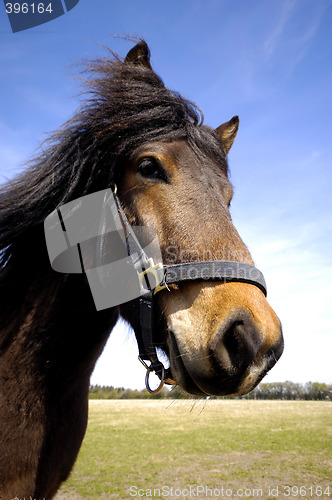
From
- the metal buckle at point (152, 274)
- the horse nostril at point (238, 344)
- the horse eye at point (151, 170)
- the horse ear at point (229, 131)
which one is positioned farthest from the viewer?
the horse ear at point (229, 131)

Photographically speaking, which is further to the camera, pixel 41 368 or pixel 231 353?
pixel 41 368

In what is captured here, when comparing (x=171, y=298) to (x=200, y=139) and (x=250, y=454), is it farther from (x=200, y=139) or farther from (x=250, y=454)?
(x=250, y=454)

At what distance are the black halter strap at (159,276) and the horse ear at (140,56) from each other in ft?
4.92

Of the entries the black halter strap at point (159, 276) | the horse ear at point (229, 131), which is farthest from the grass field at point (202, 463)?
the horse ear at point (229, 131)

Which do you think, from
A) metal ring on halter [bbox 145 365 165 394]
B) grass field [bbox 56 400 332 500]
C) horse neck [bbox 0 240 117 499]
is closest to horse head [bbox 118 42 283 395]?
metal ring on halter [bbox 145 365 165 394]

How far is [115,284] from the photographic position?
94.0 inches

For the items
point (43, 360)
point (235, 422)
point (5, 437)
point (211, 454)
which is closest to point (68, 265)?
point (43, 360)

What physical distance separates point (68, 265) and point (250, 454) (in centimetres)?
1495

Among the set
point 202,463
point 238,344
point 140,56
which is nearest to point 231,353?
point 238,344

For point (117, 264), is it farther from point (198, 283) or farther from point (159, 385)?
point (159, 385)

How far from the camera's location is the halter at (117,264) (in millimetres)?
1912

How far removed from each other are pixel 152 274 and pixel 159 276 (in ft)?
0.25

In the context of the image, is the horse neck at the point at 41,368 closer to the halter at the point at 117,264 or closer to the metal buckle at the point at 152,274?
the halter at the point at 117,264

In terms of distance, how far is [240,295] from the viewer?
1.78 meters
